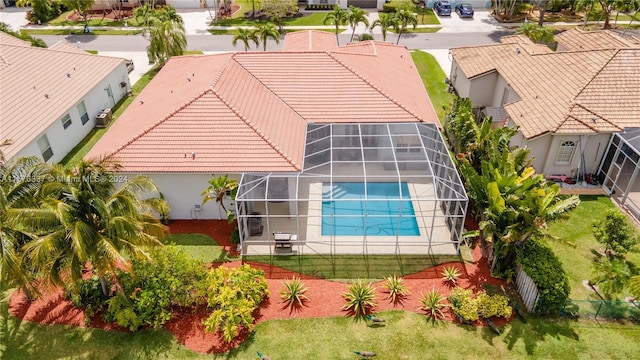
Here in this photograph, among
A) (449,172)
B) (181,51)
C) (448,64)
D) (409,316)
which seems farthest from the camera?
(448,64)

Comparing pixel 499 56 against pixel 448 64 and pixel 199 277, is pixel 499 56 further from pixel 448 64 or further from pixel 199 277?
pixel 199 277

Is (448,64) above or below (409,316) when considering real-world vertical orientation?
above

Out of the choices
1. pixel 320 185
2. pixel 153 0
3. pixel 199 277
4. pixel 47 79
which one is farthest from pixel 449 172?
pixel 153 0

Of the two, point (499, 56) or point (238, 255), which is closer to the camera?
point (238, 255)

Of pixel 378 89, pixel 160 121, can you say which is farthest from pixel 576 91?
pixel 160 121

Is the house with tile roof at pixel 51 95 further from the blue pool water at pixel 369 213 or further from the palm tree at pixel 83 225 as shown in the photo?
the blue pool water at pixel 369 213

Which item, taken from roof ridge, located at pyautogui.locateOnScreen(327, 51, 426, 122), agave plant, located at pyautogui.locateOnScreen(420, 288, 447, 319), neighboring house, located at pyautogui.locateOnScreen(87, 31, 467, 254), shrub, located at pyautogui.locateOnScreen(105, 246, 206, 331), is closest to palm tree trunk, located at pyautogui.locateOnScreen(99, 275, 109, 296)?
shrub, located at pyautogui.locateOnScreen(105, 246, 206, 331)

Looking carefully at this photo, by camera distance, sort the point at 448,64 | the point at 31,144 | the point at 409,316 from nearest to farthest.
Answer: the point at 409,316, the point at 31,144, the point at 448,64
